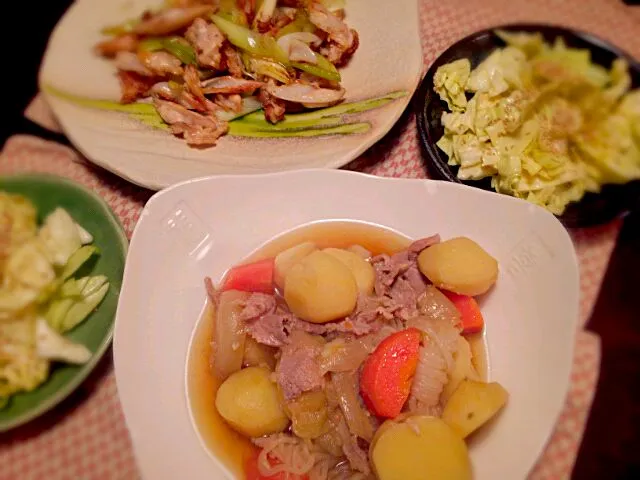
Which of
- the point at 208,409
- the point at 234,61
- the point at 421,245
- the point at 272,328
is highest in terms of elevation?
the point at 234,61

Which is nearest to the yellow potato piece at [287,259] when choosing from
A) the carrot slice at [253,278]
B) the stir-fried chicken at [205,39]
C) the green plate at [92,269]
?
the carrot slice at [253,278]

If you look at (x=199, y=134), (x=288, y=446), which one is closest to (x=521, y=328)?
(x=288, y=446)

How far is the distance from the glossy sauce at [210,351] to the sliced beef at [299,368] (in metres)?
0.12

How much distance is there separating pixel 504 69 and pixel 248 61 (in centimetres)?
42

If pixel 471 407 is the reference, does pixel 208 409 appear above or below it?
below

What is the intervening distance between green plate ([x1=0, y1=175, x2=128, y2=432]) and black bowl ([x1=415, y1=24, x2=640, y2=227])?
0.49 m

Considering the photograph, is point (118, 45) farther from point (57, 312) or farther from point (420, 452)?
point (420, 452)

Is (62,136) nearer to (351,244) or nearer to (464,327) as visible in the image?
(351,244)

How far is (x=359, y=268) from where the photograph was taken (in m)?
0.84

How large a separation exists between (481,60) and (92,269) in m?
0.66

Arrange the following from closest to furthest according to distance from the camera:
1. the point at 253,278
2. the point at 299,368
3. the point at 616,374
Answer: the point at 616,374
the point at 299,368
the point at 253,278

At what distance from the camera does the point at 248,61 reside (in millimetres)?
969

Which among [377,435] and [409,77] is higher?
A: [409,77]

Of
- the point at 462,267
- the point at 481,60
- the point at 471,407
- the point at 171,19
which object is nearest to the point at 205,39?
the point at 171,19
